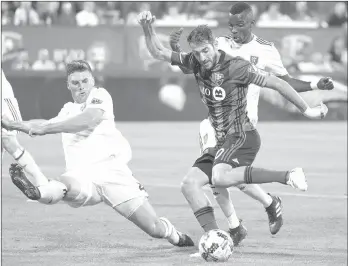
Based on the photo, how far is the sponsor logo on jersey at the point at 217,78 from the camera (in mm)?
8414

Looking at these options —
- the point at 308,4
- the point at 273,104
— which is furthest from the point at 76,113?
the point at 308,4

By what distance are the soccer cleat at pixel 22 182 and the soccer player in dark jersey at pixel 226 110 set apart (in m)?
1.38

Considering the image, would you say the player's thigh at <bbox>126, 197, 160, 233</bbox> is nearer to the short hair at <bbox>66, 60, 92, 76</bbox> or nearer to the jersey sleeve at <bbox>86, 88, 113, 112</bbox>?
the jersey sleeve at <bbox>86, 88, 113, 112</bbox>

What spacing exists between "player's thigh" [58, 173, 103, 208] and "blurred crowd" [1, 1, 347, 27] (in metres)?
15.1

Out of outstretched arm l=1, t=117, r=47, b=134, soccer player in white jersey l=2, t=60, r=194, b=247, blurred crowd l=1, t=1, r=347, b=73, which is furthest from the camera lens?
blurred crowd l=1, t=1, r=347, b=73

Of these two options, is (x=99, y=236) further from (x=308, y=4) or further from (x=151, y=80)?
(x=308, y=4)

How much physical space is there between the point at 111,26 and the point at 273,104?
4313mm

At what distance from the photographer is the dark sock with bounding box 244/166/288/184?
842 cm

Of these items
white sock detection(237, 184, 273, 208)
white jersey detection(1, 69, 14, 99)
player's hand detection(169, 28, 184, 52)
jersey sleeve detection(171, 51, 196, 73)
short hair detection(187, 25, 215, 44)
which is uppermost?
short hair detection(187, 25, 215, 44)

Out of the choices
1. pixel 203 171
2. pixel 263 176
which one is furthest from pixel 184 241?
pixel 263 176

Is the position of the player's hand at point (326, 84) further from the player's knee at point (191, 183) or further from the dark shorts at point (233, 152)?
the player's knee at point (191, 183)

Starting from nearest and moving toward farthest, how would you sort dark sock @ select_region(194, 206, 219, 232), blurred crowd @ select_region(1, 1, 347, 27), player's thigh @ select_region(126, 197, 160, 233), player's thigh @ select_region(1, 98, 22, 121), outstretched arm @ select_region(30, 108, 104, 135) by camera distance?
Result: outstretched arm @ select_region(30, 108, 104, 135), player's thigh @ select_region(126, 197, 160, 233), dark sock @ select_region(194, 206, 219, 232), player's thigh @ select_region(1, 98, 22, 121), blurred crowd @ select_region(1, 1, 347, 27)

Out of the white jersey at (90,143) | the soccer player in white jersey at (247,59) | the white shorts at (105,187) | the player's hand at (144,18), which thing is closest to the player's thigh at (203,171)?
the soccer player in white jersey at (247,59)

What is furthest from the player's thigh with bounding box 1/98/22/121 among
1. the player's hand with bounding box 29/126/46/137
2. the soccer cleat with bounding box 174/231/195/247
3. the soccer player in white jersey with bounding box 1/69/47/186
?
the soccer cleat with bounding box 174/231/195/247
